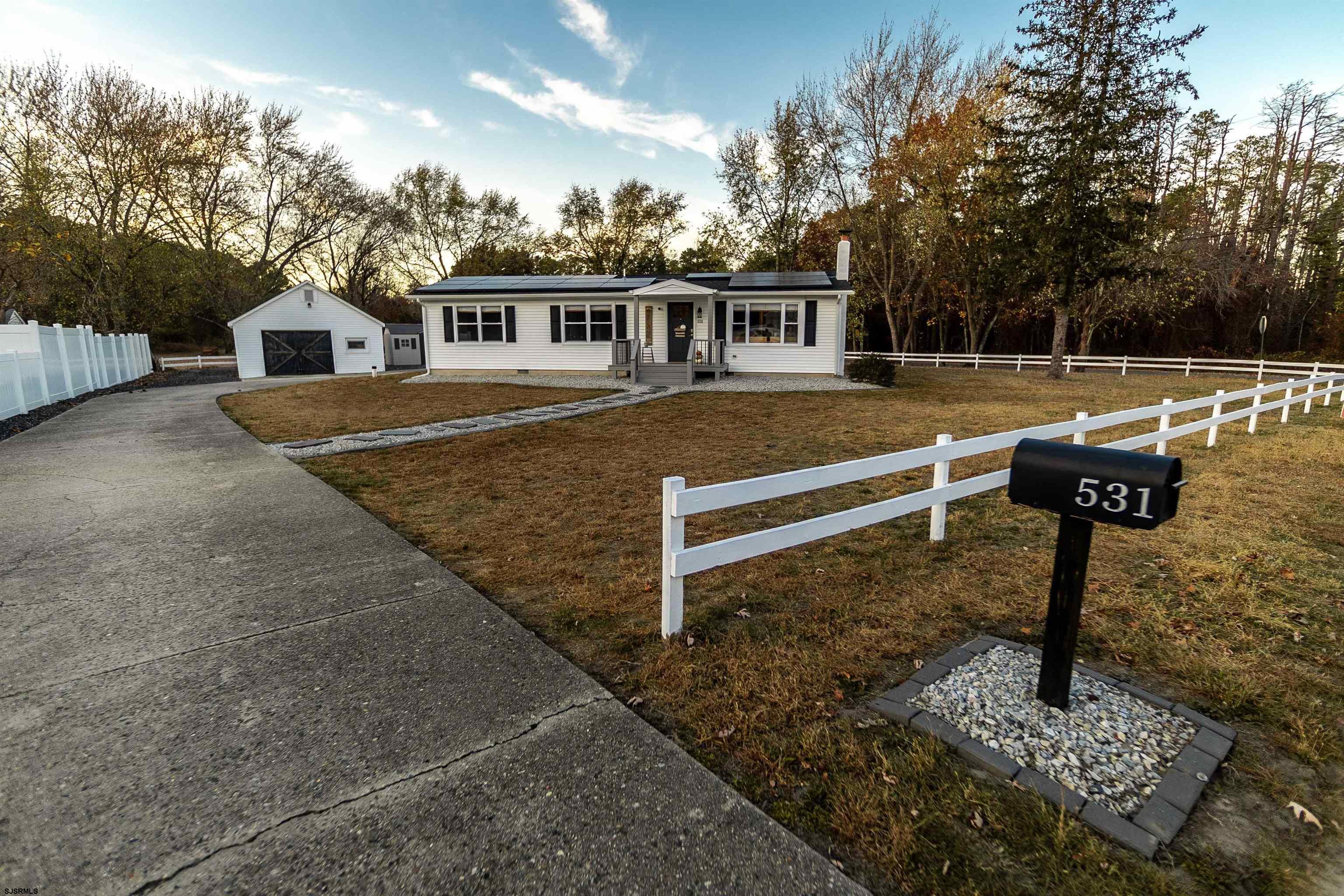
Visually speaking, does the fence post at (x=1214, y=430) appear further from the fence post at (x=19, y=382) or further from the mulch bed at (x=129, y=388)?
the fence post at (x=19, y=382)

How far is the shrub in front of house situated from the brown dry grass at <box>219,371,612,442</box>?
8.35 m

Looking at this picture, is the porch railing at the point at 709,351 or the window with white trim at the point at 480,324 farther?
the window with white trim at the point at 480,324

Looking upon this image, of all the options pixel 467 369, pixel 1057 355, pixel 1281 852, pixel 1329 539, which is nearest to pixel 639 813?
pixel 1281 852

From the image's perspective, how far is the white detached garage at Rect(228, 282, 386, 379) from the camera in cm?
2770

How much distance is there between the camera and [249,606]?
350cm

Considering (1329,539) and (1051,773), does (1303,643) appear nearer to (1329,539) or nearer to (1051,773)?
(1051,773)

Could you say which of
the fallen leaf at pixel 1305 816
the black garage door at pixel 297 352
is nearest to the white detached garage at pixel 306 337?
the black garage door at pixel 297 352

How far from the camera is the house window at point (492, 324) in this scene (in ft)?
71.3

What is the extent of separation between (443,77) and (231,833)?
20.5 meters

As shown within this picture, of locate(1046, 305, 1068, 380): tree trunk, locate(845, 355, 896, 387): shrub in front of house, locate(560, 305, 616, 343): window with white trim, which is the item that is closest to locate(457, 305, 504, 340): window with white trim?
locate(560, 305, 616, 343): window with white trim

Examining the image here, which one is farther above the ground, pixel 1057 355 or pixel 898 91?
pixel 898 91

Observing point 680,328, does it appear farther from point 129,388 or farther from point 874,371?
point 129,388

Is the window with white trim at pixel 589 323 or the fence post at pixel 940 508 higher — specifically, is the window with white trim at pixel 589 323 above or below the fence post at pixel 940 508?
above

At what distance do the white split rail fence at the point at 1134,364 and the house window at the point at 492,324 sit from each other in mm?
13136
